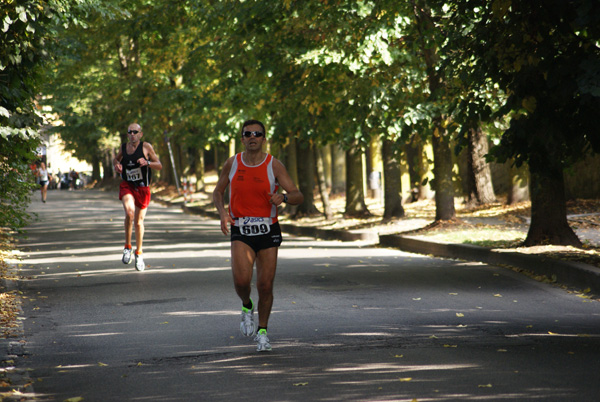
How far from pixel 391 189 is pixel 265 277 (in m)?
17.3

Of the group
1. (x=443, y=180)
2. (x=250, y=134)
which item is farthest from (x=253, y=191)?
(x=443, y=180)

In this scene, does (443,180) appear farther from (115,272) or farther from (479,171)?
(115,272)

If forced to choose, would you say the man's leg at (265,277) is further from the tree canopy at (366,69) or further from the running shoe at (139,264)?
the running shoe at (139,264)

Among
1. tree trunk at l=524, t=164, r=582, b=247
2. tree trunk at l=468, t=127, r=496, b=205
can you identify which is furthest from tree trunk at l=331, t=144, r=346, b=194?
tree trunk at l=524, t=164, r=582, b=247

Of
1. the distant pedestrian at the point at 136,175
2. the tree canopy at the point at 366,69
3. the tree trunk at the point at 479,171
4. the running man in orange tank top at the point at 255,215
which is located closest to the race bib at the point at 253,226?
the running man in orange tank top at the point at 255,215

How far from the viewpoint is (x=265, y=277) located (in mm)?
8250

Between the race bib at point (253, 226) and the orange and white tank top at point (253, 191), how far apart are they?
0.03m

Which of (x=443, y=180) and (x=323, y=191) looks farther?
(x=323, y=191)

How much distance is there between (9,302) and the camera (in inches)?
449

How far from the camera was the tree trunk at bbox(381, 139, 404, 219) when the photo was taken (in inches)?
987

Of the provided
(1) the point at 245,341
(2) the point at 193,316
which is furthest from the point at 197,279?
(1) the point at 245,341

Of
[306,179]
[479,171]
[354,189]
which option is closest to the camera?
[479,171]

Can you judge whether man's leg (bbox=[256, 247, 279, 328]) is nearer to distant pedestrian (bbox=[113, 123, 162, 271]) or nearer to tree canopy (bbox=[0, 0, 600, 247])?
tree canopy (bbox=[0, 0, 600, 247])

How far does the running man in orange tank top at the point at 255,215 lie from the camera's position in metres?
8.16
